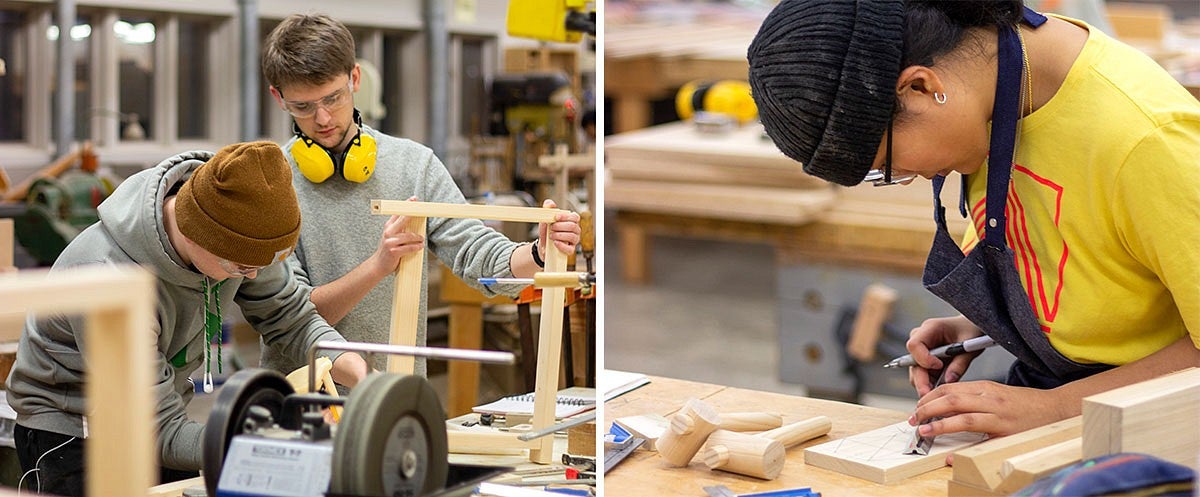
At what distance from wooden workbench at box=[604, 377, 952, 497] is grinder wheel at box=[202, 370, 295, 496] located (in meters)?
0.51

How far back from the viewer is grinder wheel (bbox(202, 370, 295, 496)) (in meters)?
1.35

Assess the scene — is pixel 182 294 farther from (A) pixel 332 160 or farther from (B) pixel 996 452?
(B) pixel 996 452

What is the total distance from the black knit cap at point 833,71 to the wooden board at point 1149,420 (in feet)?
1.54

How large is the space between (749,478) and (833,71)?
587 mm

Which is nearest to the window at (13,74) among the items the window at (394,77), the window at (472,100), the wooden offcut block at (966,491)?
the window at (394,77)

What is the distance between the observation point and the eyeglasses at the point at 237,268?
1.67 meters

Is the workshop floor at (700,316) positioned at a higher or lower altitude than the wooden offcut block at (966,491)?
lower

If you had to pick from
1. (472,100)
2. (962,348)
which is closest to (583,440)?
(962,348)

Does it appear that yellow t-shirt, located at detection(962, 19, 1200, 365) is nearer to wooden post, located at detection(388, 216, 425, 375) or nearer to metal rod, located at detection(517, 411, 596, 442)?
metal rod, located at detection(517, 411, 596, 442)

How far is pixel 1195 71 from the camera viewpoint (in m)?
4.52

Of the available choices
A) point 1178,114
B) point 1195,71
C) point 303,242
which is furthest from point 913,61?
point 1195,71

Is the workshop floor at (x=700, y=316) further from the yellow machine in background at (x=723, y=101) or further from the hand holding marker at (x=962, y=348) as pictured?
the hand holding marker at (x=962, y=348)

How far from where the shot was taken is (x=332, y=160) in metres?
1.84

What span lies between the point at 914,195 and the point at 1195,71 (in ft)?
4.65
